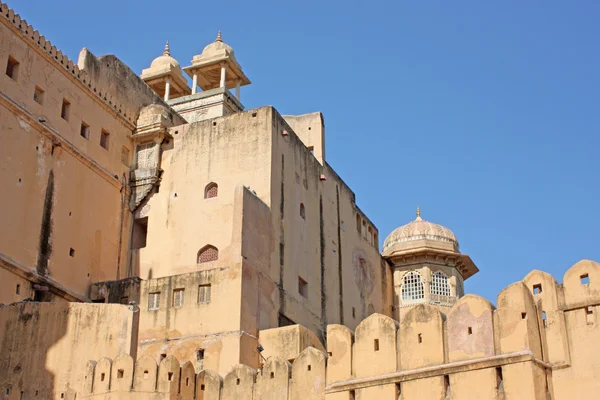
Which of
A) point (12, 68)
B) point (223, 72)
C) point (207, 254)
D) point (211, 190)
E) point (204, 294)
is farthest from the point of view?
point (223, 72)

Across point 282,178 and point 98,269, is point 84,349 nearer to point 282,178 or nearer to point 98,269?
point 98,269

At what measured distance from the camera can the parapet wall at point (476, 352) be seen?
14.8 metres

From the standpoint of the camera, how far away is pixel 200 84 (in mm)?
36781

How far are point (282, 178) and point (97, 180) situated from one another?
17.1 feet

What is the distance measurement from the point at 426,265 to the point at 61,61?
49.4 feet

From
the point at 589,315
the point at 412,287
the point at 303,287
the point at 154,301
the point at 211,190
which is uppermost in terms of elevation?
the point at 211,190

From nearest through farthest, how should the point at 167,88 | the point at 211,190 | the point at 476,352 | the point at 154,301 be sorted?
the point at 476,352, the point at 154,301, the point at 211,190, the point at 167,88

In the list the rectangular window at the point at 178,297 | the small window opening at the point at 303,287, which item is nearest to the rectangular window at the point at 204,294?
the rectangular window at the point at 178,297

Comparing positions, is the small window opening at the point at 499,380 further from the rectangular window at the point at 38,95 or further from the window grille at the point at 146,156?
the window grille at the point at 146,156

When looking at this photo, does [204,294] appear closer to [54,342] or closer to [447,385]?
[54,342]

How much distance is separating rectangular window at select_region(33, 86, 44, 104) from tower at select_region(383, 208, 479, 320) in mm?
14769

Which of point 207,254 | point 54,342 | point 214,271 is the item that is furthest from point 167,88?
point 54,342

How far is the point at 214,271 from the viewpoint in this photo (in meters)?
25.0

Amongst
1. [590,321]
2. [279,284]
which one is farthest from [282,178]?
[590,321]
